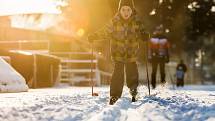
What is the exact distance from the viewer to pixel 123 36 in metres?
10.6

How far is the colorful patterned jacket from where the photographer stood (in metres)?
10.6

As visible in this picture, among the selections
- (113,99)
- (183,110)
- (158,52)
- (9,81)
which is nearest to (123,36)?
(113,99)

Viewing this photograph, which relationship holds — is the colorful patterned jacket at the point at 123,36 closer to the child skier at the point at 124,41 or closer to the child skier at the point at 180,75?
the child skier at the point at 124,41

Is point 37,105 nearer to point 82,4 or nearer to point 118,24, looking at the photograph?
point 118,24

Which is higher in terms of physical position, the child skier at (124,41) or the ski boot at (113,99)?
the child skier at (124,41)

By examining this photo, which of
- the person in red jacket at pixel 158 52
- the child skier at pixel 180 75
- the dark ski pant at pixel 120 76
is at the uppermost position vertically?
the person in red jacket at pixel 158 52

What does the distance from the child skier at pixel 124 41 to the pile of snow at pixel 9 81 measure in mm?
5949

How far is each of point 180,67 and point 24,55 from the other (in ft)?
27.9

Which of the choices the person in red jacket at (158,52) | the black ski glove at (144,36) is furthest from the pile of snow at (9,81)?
the black ski glove at (144,36)

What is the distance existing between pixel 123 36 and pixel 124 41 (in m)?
0.09

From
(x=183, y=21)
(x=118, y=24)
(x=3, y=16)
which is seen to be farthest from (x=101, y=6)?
(x=118, y=24)

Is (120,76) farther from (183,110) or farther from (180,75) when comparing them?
(180,75)

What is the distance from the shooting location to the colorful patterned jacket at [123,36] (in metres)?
10.6

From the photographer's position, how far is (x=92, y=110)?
891cm
